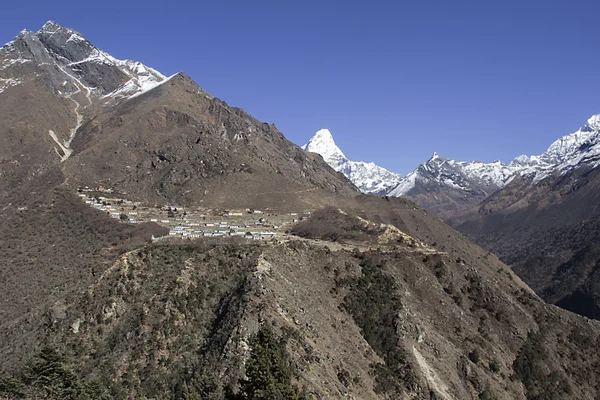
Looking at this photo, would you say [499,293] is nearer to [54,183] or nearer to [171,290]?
[171,290]

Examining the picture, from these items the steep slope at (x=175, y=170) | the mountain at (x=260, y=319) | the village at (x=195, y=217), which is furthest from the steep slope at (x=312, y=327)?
the steep slope at (x=175, y=170)

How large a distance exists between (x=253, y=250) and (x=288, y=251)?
5804mm

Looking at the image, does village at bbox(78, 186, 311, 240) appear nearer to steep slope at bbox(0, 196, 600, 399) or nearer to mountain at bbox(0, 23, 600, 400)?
mountain at bbox(0, 23, 600, 400)

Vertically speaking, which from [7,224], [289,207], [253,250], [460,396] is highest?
[289,207]

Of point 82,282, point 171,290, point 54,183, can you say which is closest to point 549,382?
point 171,290

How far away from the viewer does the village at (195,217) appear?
10788cm

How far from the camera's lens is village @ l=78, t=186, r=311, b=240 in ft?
354

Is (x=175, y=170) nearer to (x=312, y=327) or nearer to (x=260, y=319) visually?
(x=312, y=327)

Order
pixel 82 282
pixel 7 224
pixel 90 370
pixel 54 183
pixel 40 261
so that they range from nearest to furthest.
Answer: pixel 90 370
pixel 82 282
pixel 40 261
pixel 7 224
pixel 54 183

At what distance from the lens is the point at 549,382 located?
79.5 meters

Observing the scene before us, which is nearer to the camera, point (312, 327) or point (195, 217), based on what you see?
point (312, 327)

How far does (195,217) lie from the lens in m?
134

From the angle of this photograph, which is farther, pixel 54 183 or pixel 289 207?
pixel 289 207

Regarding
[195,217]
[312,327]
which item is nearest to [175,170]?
[195,217]
